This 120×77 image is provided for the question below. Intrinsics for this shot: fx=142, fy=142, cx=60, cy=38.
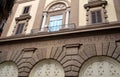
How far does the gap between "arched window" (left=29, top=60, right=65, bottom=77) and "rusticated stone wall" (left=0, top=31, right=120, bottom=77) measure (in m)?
0.31

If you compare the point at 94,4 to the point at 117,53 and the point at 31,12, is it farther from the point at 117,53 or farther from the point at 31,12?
the point at 31,12

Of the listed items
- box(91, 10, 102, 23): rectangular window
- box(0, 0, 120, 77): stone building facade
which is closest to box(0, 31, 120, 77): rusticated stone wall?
box(0, 0, 120, 77): stone building facade

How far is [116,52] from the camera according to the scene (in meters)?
9.27

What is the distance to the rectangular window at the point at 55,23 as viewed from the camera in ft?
41.5

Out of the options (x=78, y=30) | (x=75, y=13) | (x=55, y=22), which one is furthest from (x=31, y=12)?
(x=78, y=30)

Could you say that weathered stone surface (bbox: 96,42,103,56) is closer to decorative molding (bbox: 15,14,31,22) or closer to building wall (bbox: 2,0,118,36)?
building wall (bbox: 2,0,118,36)

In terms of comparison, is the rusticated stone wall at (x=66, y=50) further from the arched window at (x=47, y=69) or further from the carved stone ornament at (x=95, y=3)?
the carved stone ornament at (x=95, y=3)

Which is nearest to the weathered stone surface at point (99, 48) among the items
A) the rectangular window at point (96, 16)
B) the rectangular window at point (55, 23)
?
the rectangular window at point (96, 16)

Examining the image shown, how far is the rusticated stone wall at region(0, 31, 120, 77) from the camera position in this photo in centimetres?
958

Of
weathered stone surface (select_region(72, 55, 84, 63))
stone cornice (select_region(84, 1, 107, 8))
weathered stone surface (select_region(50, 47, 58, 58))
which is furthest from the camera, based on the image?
stone cornice (select_region(84, 1, 107, 8))

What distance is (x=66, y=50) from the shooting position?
1050cm

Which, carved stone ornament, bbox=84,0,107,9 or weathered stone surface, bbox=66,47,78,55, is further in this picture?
carved stone ornament, bbox=84,0,107,9

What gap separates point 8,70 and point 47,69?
3483mm

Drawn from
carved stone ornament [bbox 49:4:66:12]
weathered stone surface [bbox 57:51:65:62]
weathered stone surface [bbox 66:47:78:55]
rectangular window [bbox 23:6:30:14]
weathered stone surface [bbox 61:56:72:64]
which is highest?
rectangular window [bbox 23:6:30:14]
